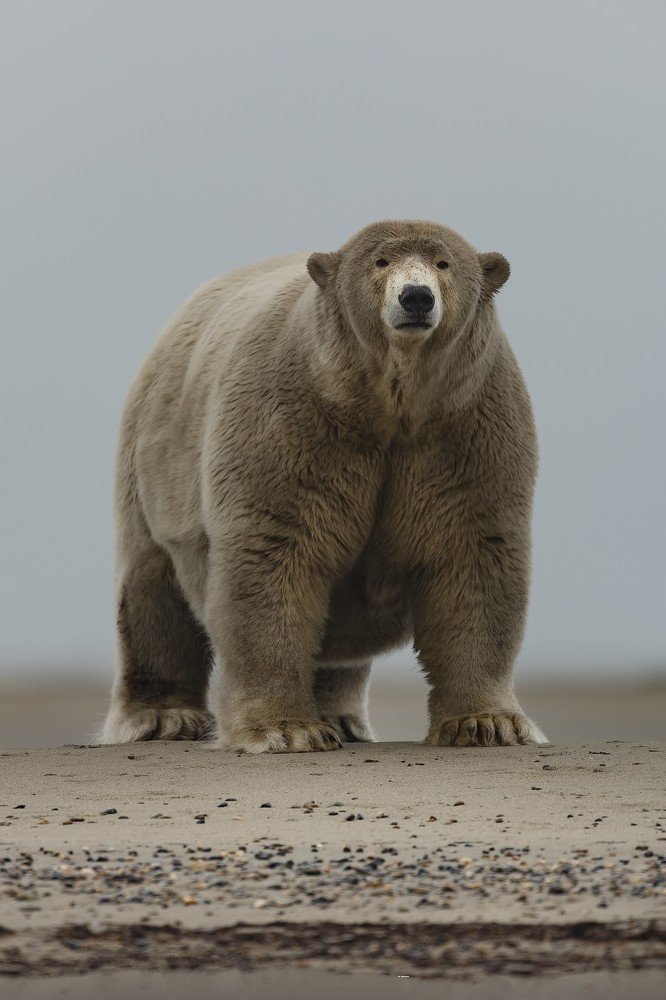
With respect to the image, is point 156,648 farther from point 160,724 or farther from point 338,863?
point 338,863

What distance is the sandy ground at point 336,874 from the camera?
12.8ft

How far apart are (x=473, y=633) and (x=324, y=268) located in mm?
1906

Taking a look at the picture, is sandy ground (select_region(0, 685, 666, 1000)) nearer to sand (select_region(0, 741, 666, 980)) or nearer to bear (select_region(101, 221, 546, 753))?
sand (select_region(0, 741, 666, 980))

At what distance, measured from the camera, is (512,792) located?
6.63 meters

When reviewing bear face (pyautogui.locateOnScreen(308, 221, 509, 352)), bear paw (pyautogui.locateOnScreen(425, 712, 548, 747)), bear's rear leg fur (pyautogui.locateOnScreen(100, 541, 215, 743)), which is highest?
bear face (pyautogui.locateOnScreen(308, 221, 509, 352))

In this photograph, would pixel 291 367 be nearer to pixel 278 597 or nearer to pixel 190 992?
pixel 278 597

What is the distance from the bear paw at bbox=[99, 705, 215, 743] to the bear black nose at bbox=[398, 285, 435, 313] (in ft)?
9.81

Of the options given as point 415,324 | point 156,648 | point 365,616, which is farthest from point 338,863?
point 156,648

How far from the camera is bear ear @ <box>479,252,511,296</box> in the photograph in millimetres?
8195

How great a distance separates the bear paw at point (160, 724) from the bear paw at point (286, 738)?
1.35 meters

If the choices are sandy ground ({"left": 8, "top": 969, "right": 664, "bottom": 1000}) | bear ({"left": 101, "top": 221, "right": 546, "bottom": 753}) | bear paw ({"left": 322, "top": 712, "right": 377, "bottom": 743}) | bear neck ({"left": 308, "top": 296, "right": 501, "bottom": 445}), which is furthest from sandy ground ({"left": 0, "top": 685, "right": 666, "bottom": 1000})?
bear paw ({"left": 322, "top": 712, "right": 377, "bottom": 743})

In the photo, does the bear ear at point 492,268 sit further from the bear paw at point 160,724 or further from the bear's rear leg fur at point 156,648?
the bear paw at point 160,724

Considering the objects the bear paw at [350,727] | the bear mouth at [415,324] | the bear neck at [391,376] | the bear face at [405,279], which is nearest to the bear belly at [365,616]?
the bear neck at [391,376]

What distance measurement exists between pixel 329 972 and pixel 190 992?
0.33 meters
